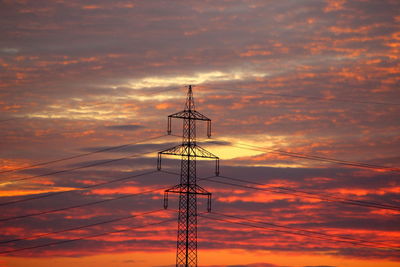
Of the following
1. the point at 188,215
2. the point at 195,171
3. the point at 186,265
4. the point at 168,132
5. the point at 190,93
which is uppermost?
the point at 190,93

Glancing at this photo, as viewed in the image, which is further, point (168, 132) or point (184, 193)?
point (184, 193)

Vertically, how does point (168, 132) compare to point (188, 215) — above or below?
above

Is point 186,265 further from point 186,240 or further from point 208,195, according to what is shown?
point 208,195

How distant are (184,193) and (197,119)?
7.70m

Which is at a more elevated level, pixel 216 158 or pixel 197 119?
pixel 197 119

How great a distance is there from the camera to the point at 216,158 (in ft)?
186

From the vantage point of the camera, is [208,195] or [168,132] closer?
[168,132]

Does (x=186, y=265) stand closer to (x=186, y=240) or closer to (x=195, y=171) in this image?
(x=186, y=240)

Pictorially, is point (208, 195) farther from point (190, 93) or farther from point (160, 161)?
point (190, 93)

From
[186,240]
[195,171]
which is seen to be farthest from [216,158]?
[186,240]

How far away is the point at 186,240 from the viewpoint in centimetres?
5866

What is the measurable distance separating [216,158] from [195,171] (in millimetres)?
3564

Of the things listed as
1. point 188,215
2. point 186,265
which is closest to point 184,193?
point 188,215

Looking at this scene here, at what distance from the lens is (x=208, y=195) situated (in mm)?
58875
